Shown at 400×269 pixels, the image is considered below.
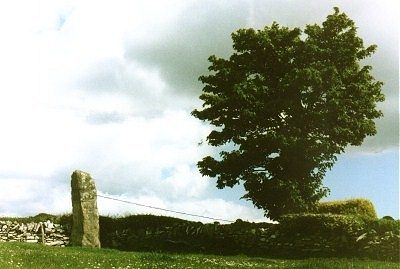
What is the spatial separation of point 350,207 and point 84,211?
18.2 metres

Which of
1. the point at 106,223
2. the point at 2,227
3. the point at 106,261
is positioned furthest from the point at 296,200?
the point at 2,227

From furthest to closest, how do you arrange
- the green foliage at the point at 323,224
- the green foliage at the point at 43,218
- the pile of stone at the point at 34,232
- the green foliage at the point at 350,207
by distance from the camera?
the green foliage at the point at 350,207, the green foliage at the point at 43,218, the pile of stone at the point at 34,232, the green foliage at the point at 323,224

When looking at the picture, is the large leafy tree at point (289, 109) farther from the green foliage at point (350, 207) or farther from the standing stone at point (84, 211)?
the standing stone at point (84, 211)

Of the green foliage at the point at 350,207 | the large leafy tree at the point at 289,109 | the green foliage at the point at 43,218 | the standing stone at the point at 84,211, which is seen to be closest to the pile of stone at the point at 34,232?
the green foliage at the point at 43,218

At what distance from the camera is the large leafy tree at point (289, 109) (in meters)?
33.8

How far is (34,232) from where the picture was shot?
3281 cm

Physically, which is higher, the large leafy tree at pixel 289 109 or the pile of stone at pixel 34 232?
the large leafy tree at pixel 289 109

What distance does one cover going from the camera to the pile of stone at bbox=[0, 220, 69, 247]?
107 feet

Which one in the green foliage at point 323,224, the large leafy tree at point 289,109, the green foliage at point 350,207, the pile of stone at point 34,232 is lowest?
the pile of stone at point 34,232

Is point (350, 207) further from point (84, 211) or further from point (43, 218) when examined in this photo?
point (43, 218)

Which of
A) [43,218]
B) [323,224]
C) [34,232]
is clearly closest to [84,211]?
[34,232]

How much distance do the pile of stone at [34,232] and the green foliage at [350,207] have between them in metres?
17.7

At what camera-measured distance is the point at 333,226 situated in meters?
27.0

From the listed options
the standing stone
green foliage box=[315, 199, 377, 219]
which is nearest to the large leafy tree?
green foliage box=[315, 199, 377, 219]
